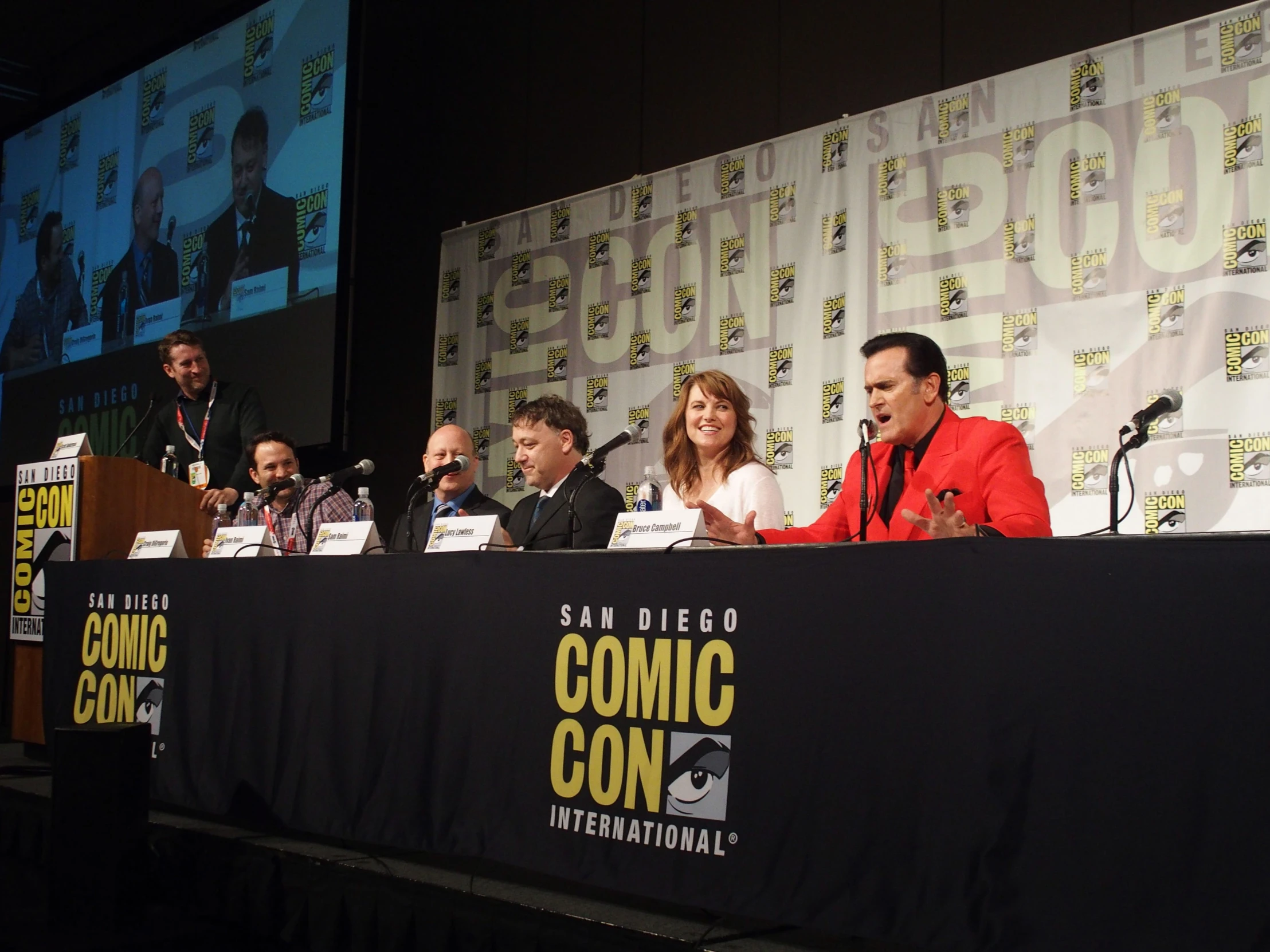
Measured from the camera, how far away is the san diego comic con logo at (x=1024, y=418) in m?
3.72

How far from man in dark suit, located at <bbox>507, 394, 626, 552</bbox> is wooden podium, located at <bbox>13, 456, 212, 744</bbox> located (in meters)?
1.08

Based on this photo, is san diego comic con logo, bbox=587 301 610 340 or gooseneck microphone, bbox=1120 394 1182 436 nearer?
gooseneck microphone, bbox=1120 394 1182 436

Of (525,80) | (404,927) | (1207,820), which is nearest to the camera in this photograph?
(1207,820)

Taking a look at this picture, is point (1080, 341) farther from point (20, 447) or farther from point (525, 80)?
point (20, 447)

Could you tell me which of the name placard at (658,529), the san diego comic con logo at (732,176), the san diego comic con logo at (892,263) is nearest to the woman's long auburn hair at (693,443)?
the name placard at (658,529)

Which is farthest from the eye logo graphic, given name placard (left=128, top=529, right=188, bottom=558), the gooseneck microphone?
name placard (left=128, top=529, right=188, bottom=558)

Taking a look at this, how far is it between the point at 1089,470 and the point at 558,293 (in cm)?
251

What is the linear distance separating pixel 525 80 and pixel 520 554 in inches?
157

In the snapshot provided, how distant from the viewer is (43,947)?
2111 mm

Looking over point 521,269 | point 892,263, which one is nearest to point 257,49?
point 521,269

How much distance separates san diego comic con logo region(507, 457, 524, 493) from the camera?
5.29 meters

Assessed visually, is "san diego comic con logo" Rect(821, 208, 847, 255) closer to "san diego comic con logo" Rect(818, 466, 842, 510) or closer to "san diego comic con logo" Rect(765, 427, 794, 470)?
"san diego comic con logo" Rect(765, 427, 794, 470)

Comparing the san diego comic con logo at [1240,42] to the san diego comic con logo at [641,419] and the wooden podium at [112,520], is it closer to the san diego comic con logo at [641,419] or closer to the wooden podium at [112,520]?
the san diego comic con logo at [641,419]

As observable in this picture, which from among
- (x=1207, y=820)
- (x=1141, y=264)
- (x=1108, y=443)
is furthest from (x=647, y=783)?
(x=1141, y=264)
